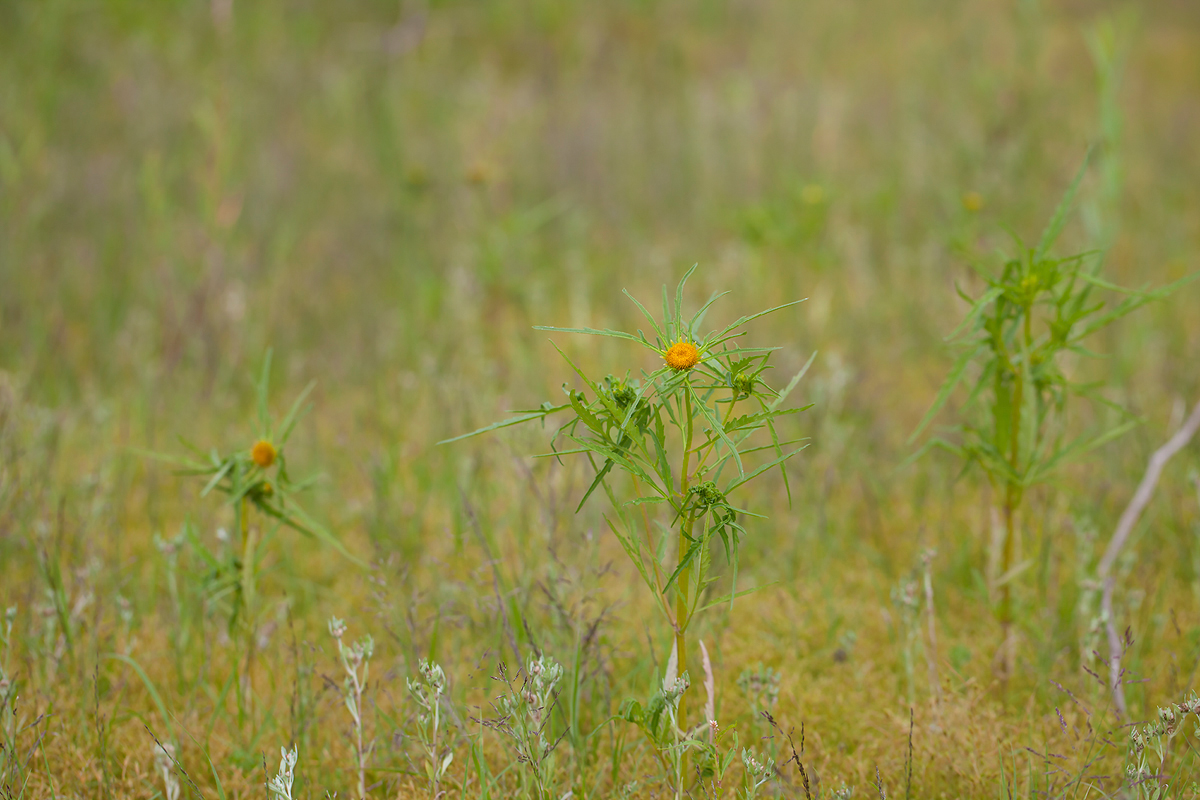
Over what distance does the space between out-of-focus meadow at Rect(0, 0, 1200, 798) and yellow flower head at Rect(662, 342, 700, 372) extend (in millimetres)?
393

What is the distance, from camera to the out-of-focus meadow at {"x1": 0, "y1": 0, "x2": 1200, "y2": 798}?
162 cm

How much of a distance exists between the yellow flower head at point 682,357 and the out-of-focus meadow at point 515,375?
0.39m

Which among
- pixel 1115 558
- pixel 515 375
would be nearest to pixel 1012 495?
pixel 1115 558

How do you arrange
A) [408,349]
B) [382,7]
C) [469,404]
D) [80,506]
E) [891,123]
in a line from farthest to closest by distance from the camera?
[382,7]
[891,123]
[408,349]
[469,404]
[80,506]

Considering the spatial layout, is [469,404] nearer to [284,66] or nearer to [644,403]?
[644,403]

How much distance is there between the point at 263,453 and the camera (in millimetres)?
1618

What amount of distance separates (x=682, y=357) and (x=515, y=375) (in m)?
2.15

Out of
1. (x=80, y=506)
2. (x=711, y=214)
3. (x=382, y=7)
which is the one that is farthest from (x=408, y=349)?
(x=382, y=7)

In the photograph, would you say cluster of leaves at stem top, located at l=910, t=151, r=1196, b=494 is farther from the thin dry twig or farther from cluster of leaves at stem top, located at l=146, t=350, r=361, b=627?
cluster of leaves at stem top, located at l=146, t=350, r=361, b=627

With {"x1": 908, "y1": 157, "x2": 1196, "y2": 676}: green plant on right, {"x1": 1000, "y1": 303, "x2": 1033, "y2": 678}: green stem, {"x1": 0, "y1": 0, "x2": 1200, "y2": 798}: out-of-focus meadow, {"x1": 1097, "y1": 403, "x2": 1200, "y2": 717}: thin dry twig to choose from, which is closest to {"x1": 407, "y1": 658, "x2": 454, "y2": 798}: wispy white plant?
{"x1": 0, "y1": 0, "x2": 1200, "y2": 798}: out-of-focus meadow

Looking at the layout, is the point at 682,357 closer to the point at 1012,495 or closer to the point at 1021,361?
the point at 1021,361

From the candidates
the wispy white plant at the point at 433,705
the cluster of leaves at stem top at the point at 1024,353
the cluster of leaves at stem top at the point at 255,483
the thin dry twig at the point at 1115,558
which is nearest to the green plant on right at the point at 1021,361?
the cluster of leaves at stem top at the point at 1024,353

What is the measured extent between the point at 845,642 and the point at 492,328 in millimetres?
2385

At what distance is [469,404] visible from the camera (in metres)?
2.84
